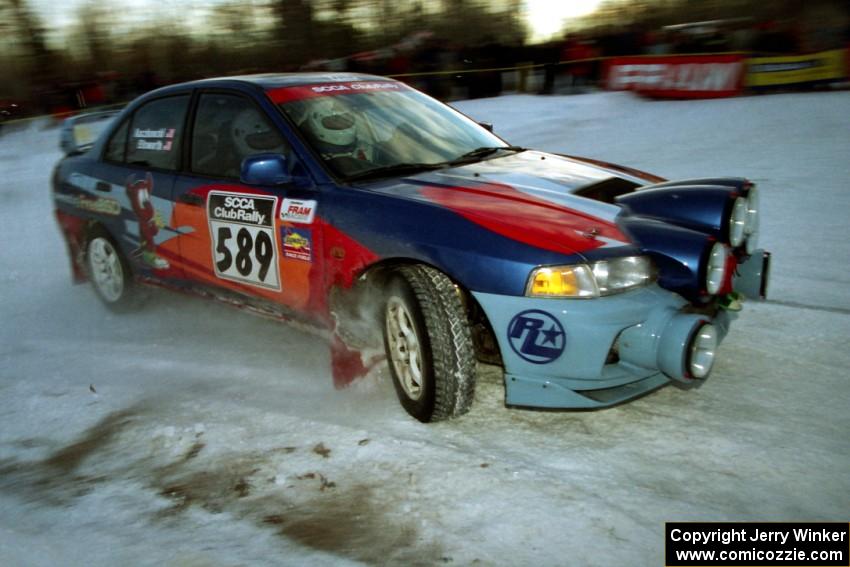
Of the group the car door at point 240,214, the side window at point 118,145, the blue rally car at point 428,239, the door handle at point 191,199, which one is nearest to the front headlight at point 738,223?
the blue rally car at point 428,239

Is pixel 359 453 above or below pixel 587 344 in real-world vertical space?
below

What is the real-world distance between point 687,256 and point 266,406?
191 centimetres

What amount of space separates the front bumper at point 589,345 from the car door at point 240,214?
1.05m

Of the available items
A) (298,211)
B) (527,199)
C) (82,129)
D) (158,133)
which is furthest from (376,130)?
(82,129)

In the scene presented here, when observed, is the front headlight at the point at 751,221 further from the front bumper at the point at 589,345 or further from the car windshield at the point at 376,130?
the car windshield at the point at 376,130

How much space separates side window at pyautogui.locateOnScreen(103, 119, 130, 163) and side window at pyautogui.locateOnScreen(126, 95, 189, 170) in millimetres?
73

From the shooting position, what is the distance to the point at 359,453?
2.89 m

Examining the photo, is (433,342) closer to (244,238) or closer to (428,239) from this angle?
Answer: (428,239)

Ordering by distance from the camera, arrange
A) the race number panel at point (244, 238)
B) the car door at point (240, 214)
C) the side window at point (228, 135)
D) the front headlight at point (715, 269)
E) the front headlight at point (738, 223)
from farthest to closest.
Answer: the side window at point (228, 135)
the race number panel at point (244, 238)
the car door at point (240, 214)
the front headlight at point (738, 223)
the front headlight at point (715, 269)

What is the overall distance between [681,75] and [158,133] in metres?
11.8

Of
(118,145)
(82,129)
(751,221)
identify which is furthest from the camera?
(82,129)

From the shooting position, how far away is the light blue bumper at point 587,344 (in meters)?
2.70

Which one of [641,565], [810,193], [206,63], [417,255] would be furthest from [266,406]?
[206,63]

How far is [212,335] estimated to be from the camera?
14.6 feet
